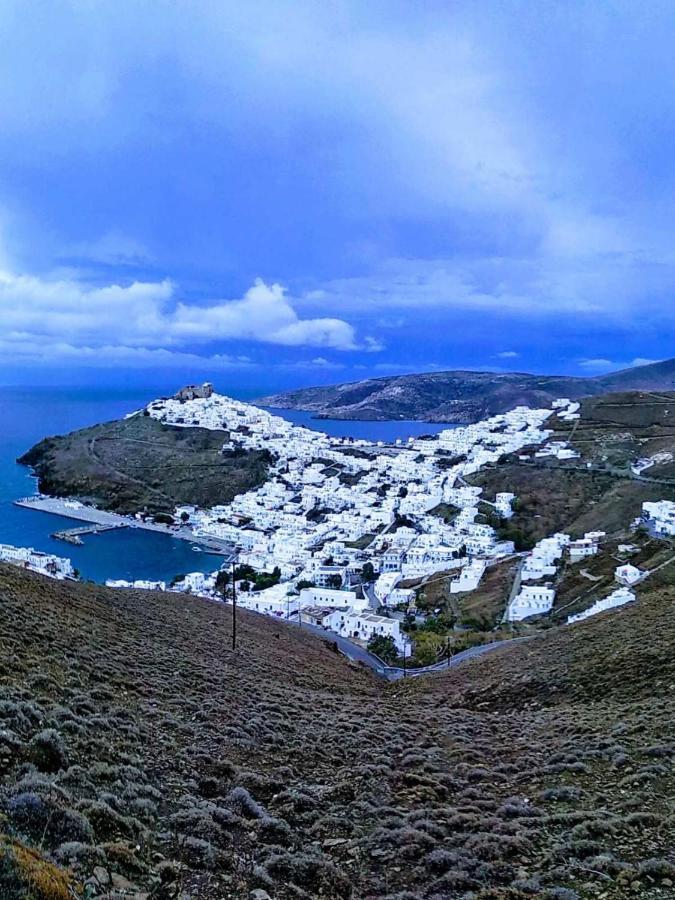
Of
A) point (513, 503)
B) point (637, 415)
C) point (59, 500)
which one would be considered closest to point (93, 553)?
point (59, 500)

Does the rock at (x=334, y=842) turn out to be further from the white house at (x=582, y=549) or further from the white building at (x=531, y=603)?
the white house at (x=582, y=549)

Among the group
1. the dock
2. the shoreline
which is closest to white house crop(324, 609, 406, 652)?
the shoreline

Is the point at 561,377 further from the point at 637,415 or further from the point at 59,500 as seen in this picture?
the point at 59,500

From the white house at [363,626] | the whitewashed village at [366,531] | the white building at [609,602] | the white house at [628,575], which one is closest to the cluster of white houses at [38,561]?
the whitewashed village at [366,531]

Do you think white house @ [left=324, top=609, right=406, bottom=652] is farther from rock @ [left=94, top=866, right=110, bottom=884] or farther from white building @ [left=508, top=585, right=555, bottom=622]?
rock @ [left=94, top=866, right=110, bottom=884]

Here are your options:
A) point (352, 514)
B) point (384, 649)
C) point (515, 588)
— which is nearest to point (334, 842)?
point (384, 649)

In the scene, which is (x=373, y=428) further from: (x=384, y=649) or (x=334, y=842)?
(x=334, y=842)
